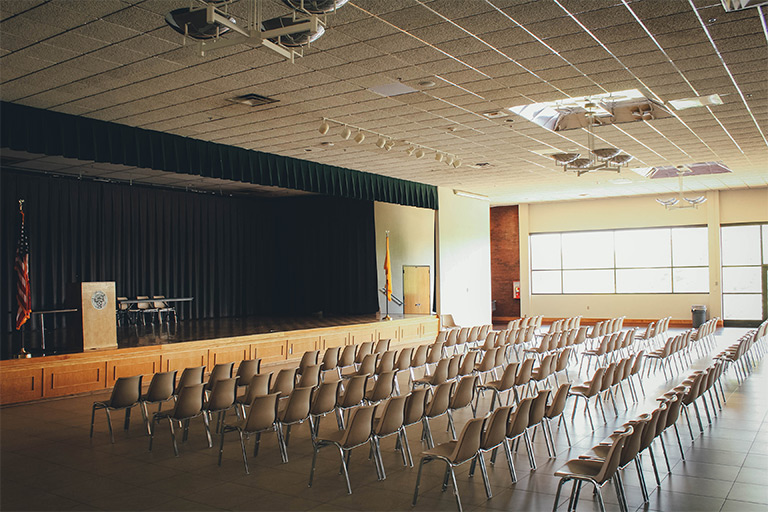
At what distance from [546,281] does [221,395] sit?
1978 centimetres

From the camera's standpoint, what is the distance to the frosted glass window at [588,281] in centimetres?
2430

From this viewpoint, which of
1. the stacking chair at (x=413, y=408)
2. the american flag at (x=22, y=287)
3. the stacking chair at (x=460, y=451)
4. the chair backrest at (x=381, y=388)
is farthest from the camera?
the american flag at (x=22, y=287)

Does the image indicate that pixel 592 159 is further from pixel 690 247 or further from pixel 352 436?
pixel 690 247

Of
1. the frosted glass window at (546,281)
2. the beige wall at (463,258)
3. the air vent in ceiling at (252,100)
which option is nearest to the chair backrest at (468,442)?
the air vent in ceiling at (252,100)

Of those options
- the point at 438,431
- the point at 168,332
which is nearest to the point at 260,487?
the point at 438,431

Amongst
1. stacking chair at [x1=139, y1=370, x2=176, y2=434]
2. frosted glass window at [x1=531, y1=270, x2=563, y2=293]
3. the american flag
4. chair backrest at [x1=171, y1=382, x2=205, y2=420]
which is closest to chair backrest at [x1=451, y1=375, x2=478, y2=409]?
chair backrest at [x1=171, y1=382, x2=205, y2=420]

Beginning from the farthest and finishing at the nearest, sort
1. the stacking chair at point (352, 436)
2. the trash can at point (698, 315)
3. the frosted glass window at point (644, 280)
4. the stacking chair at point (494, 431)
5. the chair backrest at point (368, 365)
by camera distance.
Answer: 1. the frosted glass window at point (644, 280)
2. the trash can at point (698, 315)
3. the chair backrest at point (368, 365)
4. the stacking chair at point (352, 436)
5. the stacking chair at point (494, 431)

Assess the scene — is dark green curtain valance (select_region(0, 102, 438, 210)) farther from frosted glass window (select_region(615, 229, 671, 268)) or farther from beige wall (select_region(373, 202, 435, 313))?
frosted glass window (select_region(615, 229, 671, 268))

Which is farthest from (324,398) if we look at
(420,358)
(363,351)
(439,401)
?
(363,351)

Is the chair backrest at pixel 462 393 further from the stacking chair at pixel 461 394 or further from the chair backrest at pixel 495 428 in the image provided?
the chair backrest at pixel 495 428

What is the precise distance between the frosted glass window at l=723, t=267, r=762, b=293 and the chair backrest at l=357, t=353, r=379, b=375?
17.0 metres

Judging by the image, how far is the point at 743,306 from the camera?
71.6ft

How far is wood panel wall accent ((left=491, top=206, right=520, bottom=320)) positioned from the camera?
1032 inches

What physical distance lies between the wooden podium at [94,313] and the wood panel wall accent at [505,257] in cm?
1800
